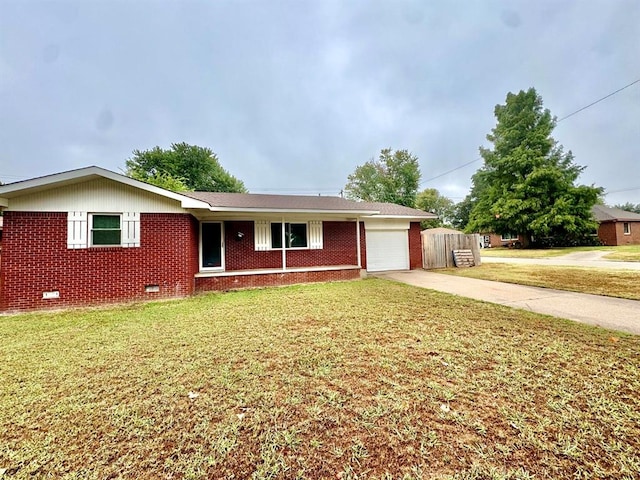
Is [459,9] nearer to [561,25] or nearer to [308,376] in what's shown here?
[561,25]

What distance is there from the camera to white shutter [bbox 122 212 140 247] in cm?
710

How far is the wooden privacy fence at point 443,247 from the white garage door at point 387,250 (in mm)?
1341

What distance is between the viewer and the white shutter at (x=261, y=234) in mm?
10430

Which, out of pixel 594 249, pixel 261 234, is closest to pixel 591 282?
pixel 261 234

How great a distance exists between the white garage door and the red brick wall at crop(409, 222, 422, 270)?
0.19 m

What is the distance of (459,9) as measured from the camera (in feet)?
46.2

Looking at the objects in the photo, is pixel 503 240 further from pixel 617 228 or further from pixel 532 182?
pixel 532 182

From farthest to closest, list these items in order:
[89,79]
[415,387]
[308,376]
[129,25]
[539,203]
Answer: [539,203] < [89,79] < [129,25] < [308,376] < [415,387]

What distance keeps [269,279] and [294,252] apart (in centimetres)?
197

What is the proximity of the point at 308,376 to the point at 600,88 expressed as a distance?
21.5 metres

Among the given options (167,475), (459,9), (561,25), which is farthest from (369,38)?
(167,475)

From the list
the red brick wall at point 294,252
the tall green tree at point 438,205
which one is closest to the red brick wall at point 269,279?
the red brick wall at point 294,252

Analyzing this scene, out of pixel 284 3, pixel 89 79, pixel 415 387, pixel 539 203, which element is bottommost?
pixel 415 387

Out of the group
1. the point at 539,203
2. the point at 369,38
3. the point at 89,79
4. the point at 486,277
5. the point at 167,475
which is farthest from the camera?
the point at 539,203
